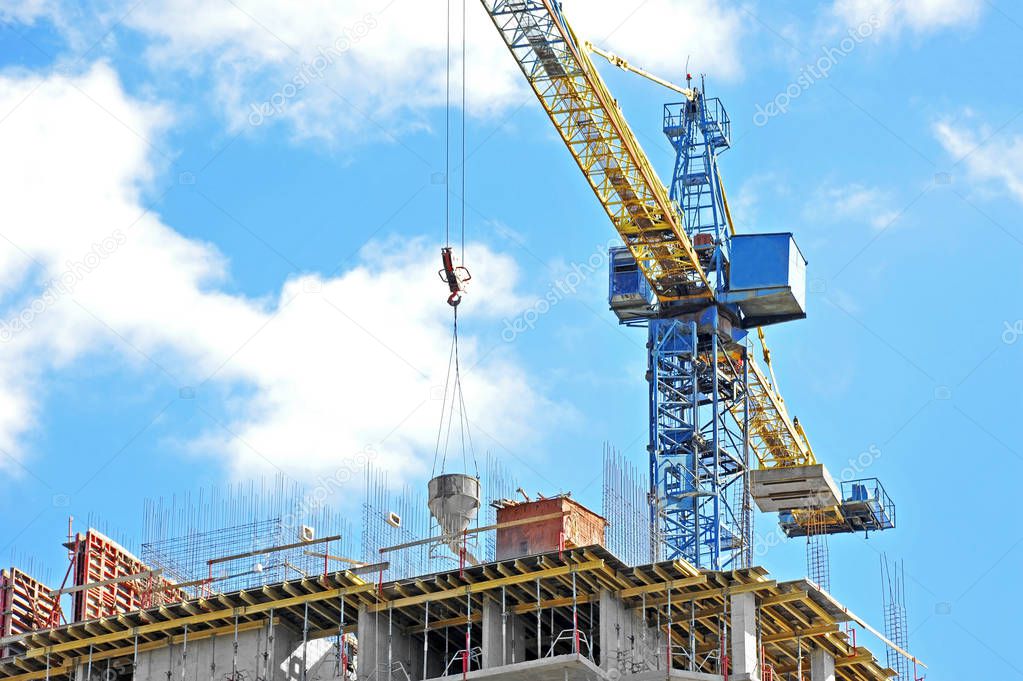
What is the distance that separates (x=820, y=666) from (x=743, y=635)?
6328mm

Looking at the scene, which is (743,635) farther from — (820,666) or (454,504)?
(454,504)

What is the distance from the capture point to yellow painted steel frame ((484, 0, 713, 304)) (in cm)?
8562

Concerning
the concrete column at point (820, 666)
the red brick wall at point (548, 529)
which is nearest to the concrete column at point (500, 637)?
the red brick wall at point (548, 529)

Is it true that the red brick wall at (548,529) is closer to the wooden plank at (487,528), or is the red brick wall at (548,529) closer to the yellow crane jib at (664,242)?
the wooden plank at (487,528)

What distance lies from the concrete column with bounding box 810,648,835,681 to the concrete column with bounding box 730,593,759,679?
470 cm

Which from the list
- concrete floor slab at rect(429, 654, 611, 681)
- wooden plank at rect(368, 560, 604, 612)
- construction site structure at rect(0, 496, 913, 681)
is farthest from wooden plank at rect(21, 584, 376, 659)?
concrete floor slab at rect(429, 654, 611, 681)

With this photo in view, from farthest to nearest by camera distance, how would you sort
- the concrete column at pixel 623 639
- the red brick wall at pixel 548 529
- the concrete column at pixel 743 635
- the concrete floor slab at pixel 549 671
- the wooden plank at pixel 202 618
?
the wooden plank at pixel 202 618 < the red brick wall at pixel 548 529 < the concrete column at pixel 623 639 < the concrete column at pixel 743 635 < the concrete floor slab at pixel 549 671

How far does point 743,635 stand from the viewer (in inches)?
2443

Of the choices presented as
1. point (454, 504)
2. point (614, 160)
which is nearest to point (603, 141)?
point (614, 160)

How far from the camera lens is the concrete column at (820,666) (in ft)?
220

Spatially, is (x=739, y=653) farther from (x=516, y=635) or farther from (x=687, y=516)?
(x=687, y=516)

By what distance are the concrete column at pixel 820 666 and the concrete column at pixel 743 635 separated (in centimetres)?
470

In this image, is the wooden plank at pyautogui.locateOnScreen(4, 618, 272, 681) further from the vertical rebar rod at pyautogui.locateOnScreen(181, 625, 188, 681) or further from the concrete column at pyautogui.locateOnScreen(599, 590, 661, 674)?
the concrete column at pyautogui.locateOnScreen(599, 590, 661, 674)

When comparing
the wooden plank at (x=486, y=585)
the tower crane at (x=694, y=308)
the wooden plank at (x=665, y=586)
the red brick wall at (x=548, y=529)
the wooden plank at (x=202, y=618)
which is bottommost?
the wooden plank at (x=665, y=586)
